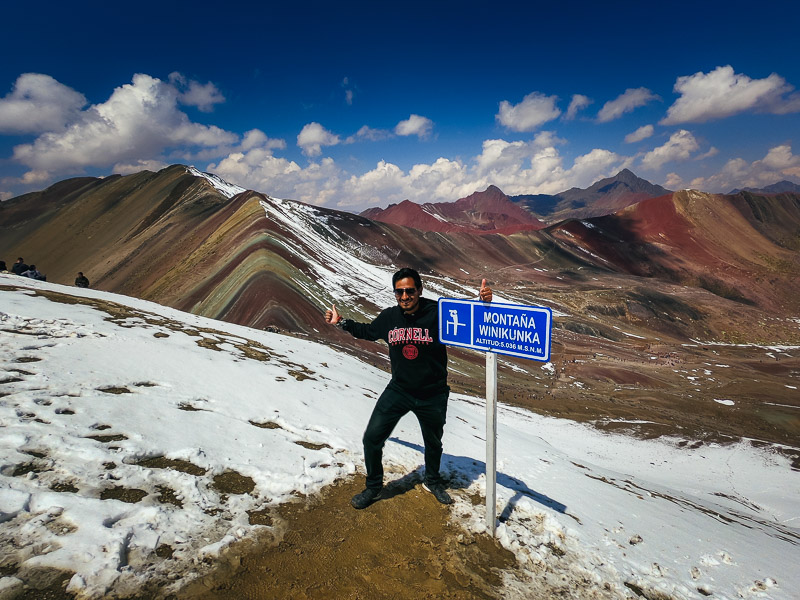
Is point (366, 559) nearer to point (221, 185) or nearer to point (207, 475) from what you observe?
point (207, 475)

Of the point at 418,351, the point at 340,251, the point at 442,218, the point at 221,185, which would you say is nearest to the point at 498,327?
the point at 418,351

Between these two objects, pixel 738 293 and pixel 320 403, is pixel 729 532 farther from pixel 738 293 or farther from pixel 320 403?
pixel 738 293

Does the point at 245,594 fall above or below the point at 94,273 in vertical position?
below

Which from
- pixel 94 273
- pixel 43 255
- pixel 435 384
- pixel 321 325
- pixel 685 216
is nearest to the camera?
pixel 435 384

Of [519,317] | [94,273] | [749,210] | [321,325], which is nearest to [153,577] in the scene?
[519,317]

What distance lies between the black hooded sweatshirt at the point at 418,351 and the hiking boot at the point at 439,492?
126cm

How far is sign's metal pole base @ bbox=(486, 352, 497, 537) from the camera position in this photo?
3.80 m

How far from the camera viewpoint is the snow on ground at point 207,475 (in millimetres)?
3010

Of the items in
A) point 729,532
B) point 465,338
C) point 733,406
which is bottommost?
point 733,406

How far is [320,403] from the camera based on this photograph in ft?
24.4

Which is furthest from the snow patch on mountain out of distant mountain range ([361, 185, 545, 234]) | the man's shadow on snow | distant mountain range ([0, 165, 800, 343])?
the man's shadow on snow

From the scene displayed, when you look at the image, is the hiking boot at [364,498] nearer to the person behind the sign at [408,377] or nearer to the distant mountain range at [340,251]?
the person behind the sign at [408,377]

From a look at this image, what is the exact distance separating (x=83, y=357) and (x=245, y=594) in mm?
5846

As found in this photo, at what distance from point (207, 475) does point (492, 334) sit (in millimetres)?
3499
